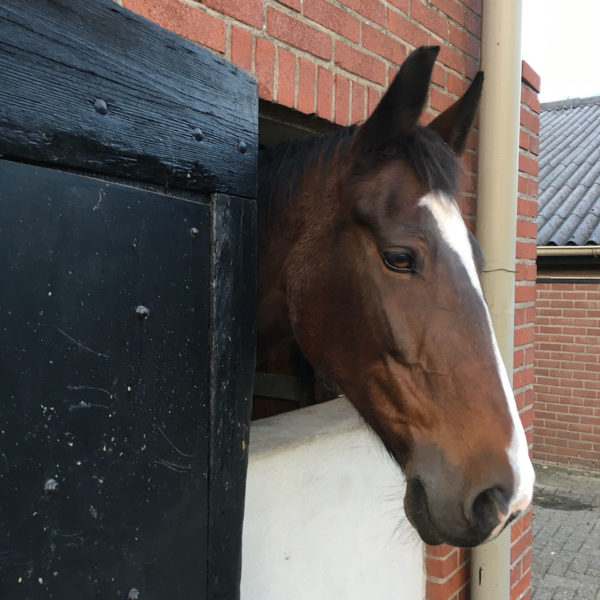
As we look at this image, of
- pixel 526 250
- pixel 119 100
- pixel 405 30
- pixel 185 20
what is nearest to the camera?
pixel 119 100

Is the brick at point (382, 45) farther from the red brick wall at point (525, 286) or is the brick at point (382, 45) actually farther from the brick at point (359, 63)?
the red brick wall at point (525, 286)

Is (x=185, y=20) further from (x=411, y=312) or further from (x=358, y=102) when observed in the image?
(x=411, y=312)

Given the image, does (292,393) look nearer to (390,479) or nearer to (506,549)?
(390,479)

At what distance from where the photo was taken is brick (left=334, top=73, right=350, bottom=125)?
1.96 m

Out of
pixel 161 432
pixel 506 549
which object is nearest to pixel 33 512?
pixel 161 432

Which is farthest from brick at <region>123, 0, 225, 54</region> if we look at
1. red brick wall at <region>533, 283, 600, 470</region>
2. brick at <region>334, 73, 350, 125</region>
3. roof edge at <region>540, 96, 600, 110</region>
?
roof edge at <region>540, 96, 600, 110</region>

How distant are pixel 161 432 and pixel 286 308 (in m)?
0.58

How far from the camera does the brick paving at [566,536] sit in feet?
15.7

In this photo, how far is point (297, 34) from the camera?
5.88 ft

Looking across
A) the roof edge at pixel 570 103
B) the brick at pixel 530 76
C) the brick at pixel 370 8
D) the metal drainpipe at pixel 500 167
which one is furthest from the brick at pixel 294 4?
the roof edge at pixel 570 103

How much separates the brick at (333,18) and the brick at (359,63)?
4 centimetres

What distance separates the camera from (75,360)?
100cm

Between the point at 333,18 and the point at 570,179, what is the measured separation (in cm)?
956

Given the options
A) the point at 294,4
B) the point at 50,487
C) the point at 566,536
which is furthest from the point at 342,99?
the point at 566,536
